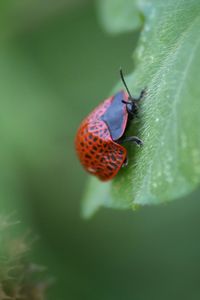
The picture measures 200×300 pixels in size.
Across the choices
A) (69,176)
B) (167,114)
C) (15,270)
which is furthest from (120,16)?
(69,176)

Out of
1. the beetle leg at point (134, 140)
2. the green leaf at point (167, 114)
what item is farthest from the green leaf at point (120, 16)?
the beetle leg at point (134, 140)

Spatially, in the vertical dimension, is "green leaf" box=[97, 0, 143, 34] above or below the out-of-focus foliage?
above

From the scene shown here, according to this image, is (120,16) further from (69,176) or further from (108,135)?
(69,176)

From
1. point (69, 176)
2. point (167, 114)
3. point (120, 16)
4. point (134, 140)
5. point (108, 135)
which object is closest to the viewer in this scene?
point (167, 114)

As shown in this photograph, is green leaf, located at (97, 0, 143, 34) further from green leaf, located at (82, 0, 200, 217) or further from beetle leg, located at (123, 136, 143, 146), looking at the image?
beetle leg, located at (123, 136, 143, 146)

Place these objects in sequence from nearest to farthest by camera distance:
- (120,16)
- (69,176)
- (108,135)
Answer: (108,135), (120,16), (69,176)

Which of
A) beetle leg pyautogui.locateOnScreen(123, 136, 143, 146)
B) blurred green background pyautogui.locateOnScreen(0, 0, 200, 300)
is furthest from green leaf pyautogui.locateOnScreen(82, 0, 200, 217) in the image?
blurred green background pyautogui.locateOnScreen(0, 0, 200, 300)
